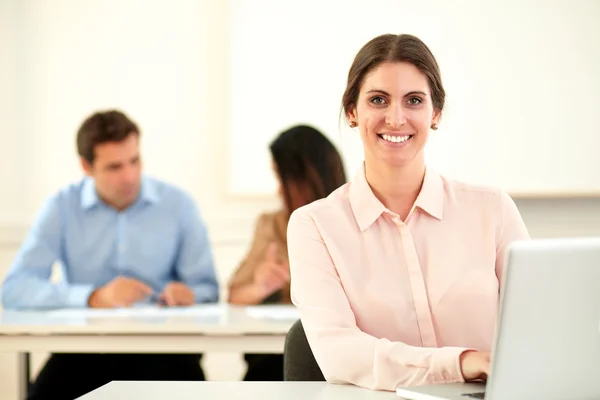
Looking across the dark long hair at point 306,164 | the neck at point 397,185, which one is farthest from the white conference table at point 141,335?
the neck at point 397,185

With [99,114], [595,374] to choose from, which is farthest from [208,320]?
[595,374]

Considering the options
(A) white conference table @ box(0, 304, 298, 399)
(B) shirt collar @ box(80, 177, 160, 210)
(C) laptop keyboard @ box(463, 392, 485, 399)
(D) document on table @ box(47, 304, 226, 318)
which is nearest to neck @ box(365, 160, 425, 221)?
(C) laptop keyboard @ box(463, 392, 485, 399)

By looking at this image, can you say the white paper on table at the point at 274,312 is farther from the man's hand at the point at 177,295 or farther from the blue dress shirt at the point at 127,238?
Result: the blue dress shirt at the point at 127,238

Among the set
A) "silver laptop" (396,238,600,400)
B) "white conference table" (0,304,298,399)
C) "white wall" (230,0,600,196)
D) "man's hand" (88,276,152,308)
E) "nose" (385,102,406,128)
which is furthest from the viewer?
"white wall" (230,0,600,196)

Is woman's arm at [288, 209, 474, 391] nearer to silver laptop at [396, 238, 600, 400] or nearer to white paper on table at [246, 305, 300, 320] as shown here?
silver laptop at [396, 238, 600, 400]

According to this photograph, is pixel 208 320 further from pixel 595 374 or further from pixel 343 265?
pixel 595 374

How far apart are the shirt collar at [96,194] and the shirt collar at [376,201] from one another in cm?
185

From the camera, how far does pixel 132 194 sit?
3480 mm

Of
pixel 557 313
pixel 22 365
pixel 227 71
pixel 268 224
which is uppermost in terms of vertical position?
pixel 227 71

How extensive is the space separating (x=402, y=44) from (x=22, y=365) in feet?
5.41

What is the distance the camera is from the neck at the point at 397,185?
1.80 m

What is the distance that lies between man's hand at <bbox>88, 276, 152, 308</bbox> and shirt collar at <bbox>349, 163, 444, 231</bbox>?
1.54m

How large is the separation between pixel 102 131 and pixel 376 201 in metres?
1.89

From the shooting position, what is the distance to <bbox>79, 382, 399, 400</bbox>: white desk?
1424 millimetres
